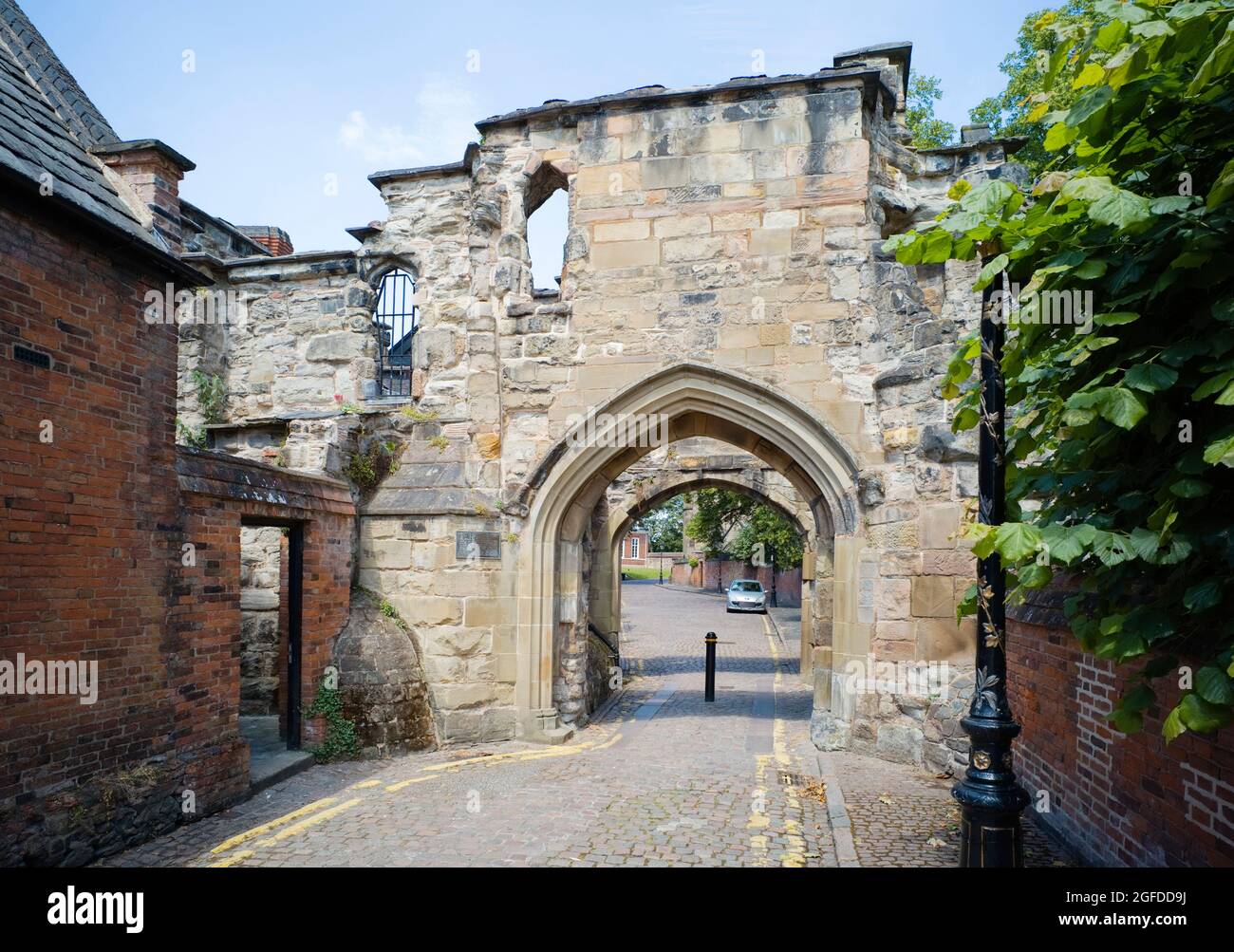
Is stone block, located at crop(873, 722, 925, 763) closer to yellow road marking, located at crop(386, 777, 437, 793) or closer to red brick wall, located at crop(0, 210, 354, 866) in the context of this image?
yellow road marking, located at crop(386, 777, 437, 793)

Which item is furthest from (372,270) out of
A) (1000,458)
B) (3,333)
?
(1000,458)

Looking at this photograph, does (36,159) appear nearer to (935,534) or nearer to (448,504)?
(448,504)

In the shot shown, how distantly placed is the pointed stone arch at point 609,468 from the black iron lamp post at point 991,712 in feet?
16.0

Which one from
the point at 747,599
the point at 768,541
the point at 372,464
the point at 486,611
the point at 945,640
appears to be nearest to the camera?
the point at 945,640

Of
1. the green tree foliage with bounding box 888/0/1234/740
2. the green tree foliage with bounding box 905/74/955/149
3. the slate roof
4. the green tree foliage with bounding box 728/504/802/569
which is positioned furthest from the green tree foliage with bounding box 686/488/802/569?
the green tree foliage with bounding box 888/0/1234/740

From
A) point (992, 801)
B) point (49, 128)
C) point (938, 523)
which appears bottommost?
point (992, 801)

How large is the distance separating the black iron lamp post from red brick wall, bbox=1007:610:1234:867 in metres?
0.84

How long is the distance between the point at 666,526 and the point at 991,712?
66.0 m

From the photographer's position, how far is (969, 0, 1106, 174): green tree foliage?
3377 mm

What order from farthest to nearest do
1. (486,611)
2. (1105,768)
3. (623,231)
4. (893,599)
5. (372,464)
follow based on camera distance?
1. (372,464)
2. (623,231)
3. (486,611)
4. (893,599)
5. (1105,768)

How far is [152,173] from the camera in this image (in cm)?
662

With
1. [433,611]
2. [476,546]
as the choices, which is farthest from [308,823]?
[476,546]

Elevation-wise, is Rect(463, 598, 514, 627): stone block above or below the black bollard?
above

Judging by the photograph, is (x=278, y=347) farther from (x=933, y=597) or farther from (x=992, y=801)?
(x=992, y=801)
